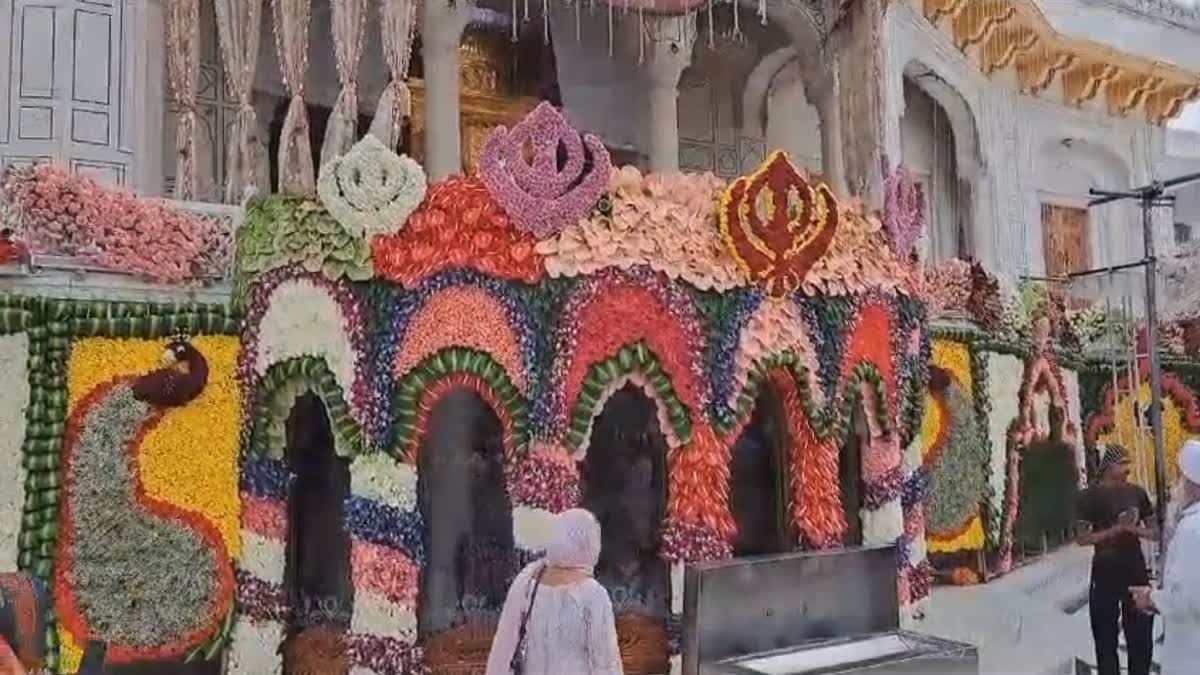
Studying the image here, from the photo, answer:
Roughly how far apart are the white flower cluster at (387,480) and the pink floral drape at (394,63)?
9.73 ft

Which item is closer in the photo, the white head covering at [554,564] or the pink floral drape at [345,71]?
the white head covering at [554,564]

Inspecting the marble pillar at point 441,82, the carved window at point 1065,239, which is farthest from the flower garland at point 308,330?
the carved window at point 1065,239

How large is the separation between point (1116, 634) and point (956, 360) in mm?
6276

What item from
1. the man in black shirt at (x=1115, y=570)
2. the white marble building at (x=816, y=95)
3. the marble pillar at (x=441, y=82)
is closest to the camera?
the man in black shirt at (x=1115, y=570)

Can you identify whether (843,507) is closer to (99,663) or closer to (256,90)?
(99,663)

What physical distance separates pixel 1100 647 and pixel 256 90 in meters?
9.15

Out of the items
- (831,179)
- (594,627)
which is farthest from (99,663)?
(831,179)

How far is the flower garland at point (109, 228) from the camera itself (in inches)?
345

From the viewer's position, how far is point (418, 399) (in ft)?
27.7

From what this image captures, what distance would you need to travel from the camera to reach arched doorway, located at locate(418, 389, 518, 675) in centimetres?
920

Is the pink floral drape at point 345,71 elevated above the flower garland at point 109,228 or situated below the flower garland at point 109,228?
above

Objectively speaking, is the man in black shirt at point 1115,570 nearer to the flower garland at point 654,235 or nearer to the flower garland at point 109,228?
the flower garland at point 654,235

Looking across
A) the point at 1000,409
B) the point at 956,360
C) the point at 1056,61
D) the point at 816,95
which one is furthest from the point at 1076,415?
the point at 1056,61

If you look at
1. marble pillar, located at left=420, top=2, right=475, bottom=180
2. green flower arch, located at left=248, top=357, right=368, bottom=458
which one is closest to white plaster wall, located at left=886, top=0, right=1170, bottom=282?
marble pillar, located at left=420, top=2, right=475, bottom=180
